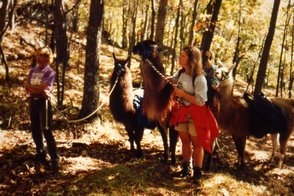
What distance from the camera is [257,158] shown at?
9.18 metres

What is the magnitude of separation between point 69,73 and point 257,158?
8515mm

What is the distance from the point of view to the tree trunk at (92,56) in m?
8.25

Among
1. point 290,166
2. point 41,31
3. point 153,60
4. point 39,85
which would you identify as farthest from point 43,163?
point 41,31

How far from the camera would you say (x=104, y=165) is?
6.68 m

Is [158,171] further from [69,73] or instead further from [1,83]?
[69,73]

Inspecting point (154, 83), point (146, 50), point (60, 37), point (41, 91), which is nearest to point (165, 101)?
point (154, 83)

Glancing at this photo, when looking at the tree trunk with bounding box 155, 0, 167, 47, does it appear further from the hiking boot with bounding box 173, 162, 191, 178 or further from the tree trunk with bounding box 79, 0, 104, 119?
the hiking boot with bounding box 173, 162, 191, 178

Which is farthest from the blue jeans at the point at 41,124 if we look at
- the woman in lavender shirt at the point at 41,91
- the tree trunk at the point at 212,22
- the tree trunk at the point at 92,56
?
the tree trunk at the point at 212,22

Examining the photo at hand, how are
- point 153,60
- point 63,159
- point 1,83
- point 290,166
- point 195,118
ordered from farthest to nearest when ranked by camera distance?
1. point 1,83
2. point 290,166
3. point 63,159
4. point 153,60
5. point 195,118

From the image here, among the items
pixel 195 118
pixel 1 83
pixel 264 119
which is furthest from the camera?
pixel 1 83

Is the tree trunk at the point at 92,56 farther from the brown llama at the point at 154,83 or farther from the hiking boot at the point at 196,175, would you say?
the hiking boot at the point at 196,175

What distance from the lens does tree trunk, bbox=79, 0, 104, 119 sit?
8250 mm

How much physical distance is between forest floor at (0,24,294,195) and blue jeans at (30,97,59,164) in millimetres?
333

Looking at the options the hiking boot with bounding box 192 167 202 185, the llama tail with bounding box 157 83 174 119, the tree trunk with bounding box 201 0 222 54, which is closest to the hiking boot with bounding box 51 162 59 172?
the llama tail with bounding box 157 83 174 119
